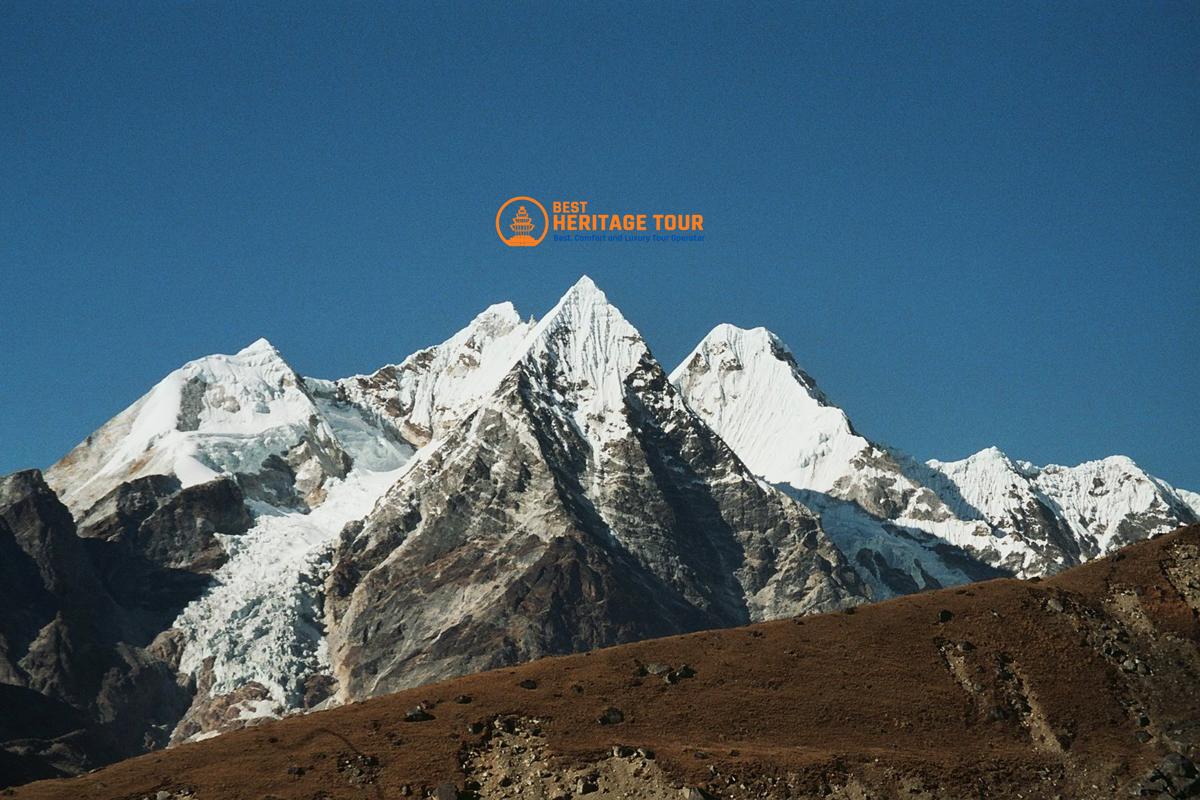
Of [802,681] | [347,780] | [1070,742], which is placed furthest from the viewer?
[802,681]

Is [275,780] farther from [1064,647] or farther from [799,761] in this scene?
[1064,647]

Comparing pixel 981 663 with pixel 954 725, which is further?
pixel 981 663

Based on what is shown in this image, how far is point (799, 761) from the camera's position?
15988 cm

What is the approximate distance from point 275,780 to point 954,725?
68.0 m

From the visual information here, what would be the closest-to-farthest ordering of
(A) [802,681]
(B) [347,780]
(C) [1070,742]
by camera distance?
1. (B) [347,780]
2. (C) [1070,742]
3. (A) [802,681]

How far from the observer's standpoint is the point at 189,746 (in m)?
174

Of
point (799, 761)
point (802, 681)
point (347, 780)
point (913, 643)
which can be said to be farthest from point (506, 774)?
point (913, 643)

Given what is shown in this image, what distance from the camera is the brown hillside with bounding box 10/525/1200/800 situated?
158m

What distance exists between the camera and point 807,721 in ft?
566

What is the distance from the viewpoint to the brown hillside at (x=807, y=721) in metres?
158

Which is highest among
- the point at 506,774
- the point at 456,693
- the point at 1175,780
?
the point at 456,693

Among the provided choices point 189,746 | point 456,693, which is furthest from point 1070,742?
point 189,746

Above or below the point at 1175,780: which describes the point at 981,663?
above

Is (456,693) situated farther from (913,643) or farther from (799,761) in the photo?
(913,643)
